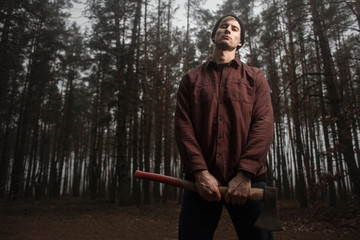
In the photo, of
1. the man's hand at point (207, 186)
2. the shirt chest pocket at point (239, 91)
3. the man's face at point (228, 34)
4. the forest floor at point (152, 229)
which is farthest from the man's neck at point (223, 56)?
the forest floor at point (152, 229)

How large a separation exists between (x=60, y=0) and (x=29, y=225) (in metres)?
18.3

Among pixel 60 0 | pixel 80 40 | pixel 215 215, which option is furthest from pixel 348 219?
pixel 80 40

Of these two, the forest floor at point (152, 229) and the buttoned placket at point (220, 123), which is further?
the forest floor at point (152, 229)

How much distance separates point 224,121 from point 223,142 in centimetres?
17

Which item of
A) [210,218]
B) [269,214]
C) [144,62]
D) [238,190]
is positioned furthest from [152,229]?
[144,62]

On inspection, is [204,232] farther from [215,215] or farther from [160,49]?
[160,49]

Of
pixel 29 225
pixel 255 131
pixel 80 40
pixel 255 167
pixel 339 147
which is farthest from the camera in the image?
pixel 80 40

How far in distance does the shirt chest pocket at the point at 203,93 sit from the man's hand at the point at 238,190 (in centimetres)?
67

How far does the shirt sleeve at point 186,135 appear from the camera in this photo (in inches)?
69.5

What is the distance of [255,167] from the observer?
5.57 feet

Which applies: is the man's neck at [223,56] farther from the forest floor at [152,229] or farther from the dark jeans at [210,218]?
the forest floor at [152,229]

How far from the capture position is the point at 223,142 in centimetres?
184

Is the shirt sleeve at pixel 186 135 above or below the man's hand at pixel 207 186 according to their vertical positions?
above

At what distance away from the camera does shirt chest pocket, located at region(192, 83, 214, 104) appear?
1980 millimetres
